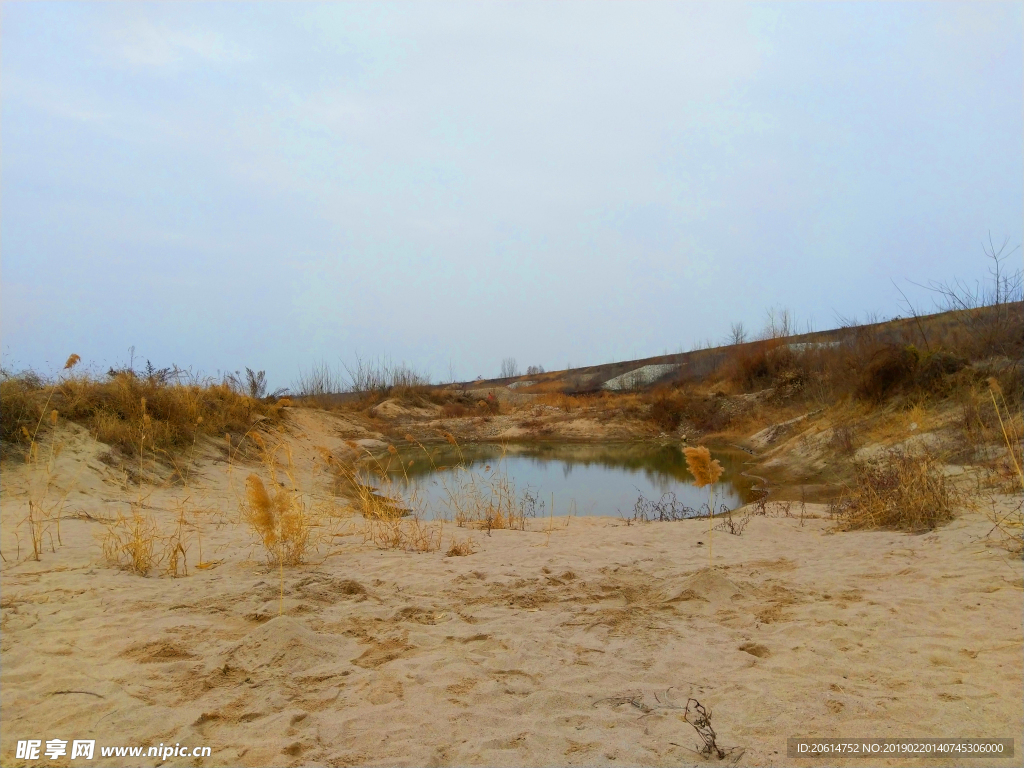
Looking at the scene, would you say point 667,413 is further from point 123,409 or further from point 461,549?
point 461,549

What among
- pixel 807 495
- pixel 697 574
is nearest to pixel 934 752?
pixel 697 574

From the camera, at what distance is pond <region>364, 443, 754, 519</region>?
9629mm

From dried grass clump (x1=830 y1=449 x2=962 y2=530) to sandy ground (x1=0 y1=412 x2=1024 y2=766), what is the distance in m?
0.63

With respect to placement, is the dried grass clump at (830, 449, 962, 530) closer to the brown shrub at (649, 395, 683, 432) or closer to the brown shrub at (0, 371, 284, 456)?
the brown shrub at (0, 371, 284, 456)

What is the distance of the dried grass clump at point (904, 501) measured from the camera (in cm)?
675

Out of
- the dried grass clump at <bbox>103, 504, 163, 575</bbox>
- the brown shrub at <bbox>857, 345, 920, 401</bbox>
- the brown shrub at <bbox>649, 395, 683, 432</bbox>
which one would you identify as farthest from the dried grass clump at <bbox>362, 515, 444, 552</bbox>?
the brown shrub at <bbox>649, 395, 683, 432</bbox>

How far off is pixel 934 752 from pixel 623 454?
17.6m

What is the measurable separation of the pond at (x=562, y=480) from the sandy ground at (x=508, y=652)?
10.7 ft

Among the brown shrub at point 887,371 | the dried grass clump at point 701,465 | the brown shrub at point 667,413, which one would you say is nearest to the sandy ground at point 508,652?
the dried grass clump at point 701,465

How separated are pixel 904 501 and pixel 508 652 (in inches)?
217

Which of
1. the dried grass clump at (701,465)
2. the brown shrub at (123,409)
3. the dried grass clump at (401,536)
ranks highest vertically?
the brown shrub at (123,409)

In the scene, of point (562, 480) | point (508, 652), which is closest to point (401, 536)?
point (508, 652)

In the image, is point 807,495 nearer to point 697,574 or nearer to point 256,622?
point 697,574

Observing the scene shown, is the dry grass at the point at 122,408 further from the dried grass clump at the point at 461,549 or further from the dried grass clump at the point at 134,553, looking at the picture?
the dried grass clump at the point at 461,549
